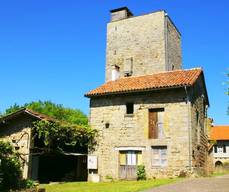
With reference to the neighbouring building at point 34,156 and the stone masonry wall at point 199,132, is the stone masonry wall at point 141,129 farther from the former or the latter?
the neighbouring building at point 34,156

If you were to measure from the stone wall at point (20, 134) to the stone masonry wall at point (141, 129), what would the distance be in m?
4.59

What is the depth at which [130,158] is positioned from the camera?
2203 cm

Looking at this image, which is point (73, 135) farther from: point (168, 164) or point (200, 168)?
point (200, 168)

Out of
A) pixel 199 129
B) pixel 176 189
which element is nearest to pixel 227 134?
pixel 199 129

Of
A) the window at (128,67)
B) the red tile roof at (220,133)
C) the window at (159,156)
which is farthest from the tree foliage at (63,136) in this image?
the red tile roof at (220,133)

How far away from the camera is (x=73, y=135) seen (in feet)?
74.6

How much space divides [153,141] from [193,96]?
13.0ft

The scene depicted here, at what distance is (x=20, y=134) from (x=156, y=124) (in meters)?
8.79

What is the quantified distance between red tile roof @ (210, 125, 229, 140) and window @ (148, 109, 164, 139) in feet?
96.6

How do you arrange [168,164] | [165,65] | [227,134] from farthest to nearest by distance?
1. [227,134]
2. [165,65]
3. [168,164]

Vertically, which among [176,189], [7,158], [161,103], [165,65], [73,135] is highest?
[165,65]

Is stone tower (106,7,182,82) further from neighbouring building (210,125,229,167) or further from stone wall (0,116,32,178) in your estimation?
neighbouring building (210,125,229,167)

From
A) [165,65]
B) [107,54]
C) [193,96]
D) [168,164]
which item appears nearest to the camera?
[168,164]

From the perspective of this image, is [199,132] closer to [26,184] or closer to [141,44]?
[26,184]
